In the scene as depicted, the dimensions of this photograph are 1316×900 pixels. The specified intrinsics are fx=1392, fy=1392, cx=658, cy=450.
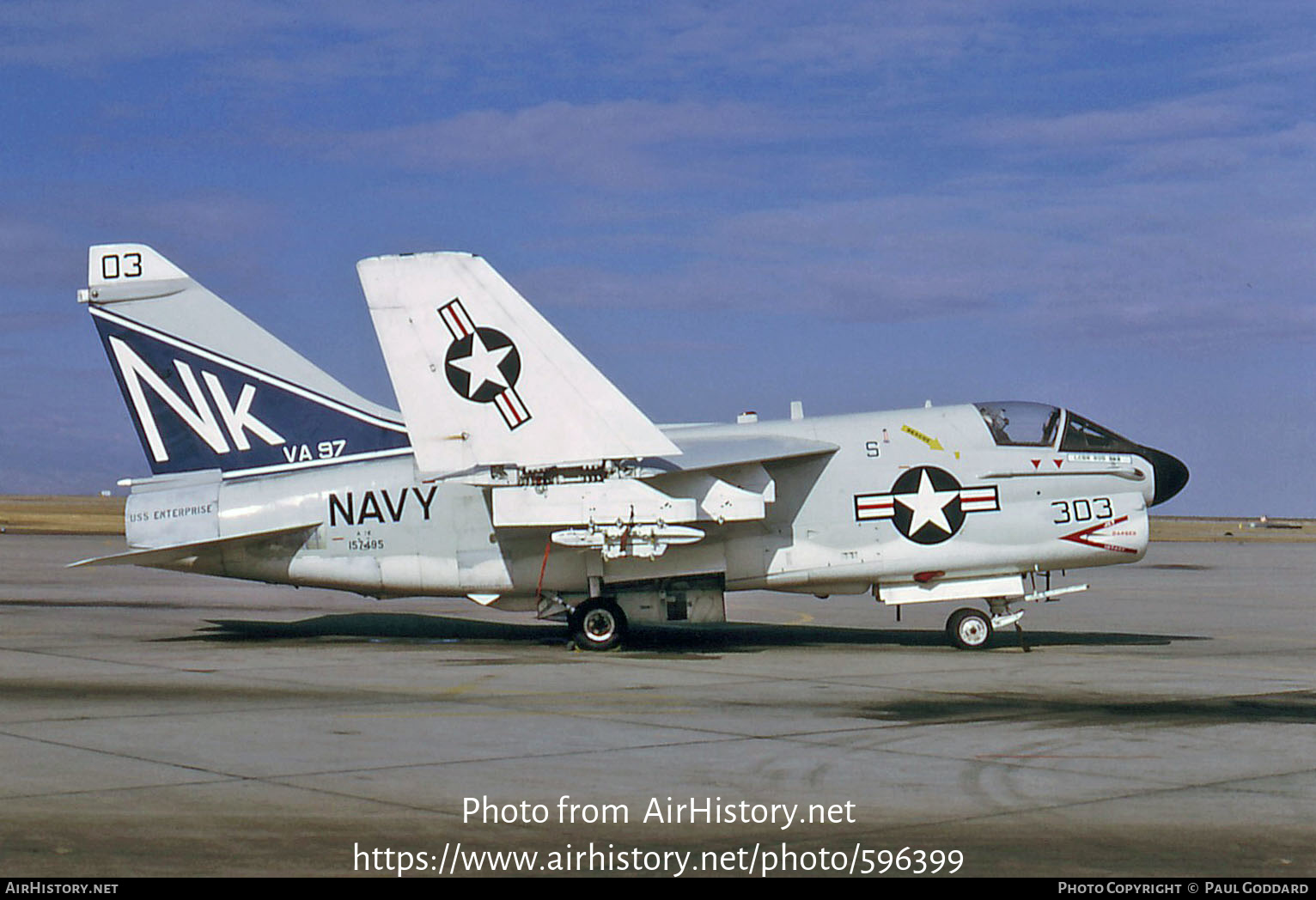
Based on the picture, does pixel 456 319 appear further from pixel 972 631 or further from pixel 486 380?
pixel 972 631

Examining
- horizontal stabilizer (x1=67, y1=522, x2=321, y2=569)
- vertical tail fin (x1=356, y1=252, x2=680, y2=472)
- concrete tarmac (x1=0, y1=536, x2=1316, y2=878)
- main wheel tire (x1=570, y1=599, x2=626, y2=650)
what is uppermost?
vertical tail fin (x1=356, y1=252, x2=680, y2=472)

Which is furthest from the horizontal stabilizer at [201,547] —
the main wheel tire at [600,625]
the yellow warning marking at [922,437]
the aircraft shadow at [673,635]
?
the yellow warning marking at [922,437]

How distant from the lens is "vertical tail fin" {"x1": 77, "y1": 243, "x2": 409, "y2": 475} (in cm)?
2120

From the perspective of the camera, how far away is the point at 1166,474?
67.1ft

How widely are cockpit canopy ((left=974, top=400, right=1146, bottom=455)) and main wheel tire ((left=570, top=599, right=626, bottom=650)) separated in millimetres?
6066

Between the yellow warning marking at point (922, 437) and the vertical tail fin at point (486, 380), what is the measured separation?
379 cm

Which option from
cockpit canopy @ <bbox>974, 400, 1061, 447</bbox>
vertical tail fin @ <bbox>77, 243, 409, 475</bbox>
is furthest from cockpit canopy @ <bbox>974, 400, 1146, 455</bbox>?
vertical tail fin @ <bbox>77, 243, 409, 475</bbox>

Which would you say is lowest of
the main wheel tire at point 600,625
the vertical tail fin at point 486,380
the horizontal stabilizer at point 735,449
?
the main wheel tire at point 600,625

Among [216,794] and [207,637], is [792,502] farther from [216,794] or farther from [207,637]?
[216,794]

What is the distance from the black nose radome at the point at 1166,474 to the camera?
805 inches

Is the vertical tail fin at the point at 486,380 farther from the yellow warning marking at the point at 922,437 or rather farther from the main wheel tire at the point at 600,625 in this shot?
the yellow warning marking at the point at 922,437

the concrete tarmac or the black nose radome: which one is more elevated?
the black nose radome

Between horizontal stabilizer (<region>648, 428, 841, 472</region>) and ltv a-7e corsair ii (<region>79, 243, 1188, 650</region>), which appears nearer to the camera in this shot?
ltv a-7e corsair ii (<region>79, 243, 1188, 650</region>)

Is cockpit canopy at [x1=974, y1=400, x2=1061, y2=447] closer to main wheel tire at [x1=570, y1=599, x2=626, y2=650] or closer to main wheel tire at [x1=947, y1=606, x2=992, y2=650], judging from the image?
main wheel tire at [x1=947, y1=606, x2=992, y2=650]
